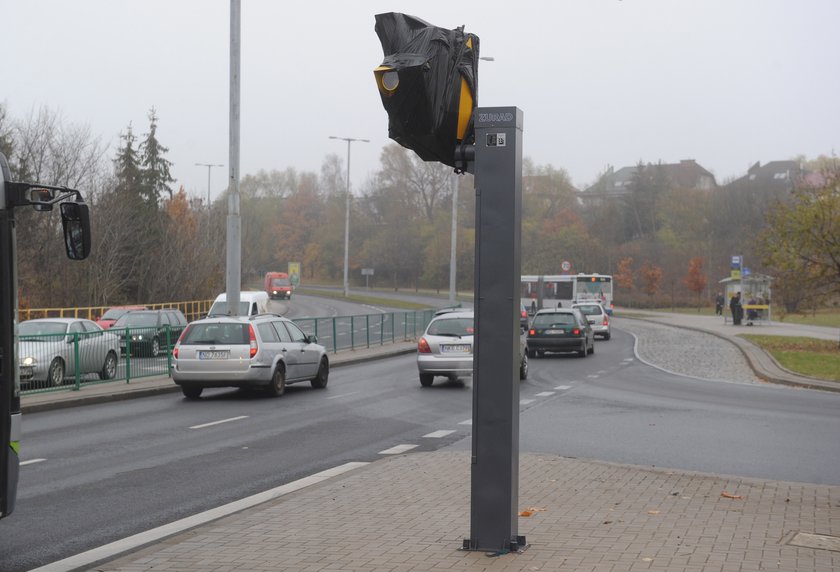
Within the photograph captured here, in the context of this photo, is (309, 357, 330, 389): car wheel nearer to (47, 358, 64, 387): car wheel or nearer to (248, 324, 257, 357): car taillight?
(248, 324, 257, 357): car taillight

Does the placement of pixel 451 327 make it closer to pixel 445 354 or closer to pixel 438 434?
pixel 445 354

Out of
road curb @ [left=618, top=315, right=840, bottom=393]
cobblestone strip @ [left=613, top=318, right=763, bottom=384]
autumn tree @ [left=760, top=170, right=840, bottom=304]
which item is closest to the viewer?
road curb @ [left=618, top=315, right=840, bottom=393]

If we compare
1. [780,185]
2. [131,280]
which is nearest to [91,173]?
[131,280]

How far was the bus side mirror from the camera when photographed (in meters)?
6.78

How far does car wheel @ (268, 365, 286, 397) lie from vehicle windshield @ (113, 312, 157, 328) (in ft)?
47.3

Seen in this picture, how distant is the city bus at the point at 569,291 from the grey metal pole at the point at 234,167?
40994mm

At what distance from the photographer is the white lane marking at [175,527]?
673 centimetres

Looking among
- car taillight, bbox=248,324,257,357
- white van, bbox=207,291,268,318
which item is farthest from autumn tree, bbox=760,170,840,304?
car taillight, bbox=248,324,257,357

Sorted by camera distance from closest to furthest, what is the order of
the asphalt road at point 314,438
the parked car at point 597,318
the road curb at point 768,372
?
1. the asphalt road at point 314,438
2. the road curb at point 768,372
3. the parked car at point 597,318

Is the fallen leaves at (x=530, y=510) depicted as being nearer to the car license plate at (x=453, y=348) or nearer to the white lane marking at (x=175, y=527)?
the white lane marking at (x=175, y=527)

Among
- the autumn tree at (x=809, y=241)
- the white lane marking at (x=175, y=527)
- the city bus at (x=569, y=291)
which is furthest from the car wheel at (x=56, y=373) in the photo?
the city bus at (x=569, y=291)

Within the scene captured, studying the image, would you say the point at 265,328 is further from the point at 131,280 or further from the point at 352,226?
the point at 352,226

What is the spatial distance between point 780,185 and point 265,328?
3495 inches

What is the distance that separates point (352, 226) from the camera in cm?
9975
